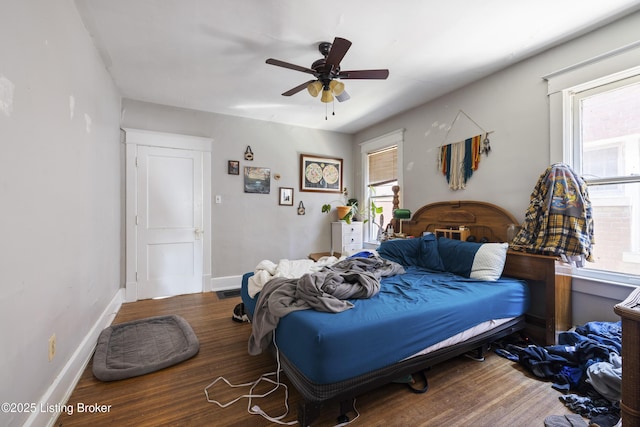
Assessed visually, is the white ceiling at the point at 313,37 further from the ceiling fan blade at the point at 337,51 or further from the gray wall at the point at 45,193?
the gray wall at the point at 45,193

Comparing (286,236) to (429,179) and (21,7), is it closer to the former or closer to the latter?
(429,179)

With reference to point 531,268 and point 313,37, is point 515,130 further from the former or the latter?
point 313,37

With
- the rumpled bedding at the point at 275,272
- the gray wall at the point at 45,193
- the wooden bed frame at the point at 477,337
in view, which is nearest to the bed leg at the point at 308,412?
the wooden bed frame at the point at 477,337

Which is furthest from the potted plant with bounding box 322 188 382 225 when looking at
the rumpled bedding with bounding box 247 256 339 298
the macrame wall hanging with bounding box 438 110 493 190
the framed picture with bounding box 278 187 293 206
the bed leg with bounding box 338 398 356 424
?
the bed leg with bounding box 338 398 356 424

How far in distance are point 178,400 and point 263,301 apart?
2.57 ft

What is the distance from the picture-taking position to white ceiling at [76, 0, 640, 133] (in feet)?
6.64

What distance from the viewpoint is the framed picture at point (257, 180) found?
440 cm

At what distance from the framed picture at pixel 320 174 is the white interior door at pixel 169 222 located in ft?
5.62

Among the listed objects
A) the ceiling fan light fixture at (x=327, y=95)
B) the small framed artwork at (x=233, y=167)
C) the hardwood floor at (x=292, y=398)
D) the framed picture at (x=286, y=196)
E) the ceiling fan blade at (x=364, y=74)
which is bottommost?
the hardwood floor at (x=292, y=398)

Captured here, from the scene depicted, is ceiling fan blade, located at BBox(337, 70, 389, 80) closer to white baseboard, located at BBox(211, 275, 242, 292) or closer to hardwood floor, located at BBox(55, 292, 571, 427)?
hardwood floor, located at BBox(55, 292, 571, 427)

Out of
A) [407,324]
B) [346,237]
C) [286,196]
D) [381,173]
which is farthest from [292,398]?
[381,173]

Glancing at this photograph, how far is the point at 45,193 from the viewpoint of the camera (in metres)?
1.51

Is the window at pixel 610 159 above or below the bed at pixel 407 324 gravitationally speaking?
above

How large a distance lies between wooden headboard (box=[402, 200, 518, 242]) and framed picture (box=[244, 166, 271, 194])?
239 centimetres
